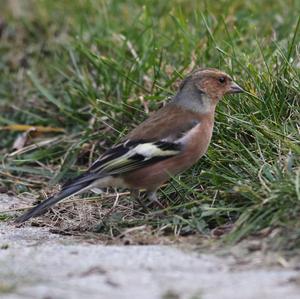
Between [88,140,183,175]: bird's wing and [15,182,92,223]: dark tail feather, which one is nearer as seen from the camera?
[15,182,92,223]: dark tail feather

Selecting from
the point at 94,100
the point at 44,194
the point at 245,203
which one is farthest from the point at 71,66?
the point at 245,203

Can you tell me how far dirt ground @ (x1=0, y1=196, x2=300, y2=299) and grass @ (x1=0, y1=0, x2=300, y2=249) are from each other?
0.32 m

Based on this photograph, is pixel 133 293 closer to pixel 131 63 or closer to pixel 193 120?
pixel 193 120

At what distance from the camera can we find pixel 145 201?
18.4ft

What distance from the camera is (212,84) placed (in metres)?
5.62

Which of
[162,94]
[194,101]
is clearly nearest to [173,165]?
[194,101]

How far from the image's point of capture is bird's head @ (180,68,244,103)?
5.59m

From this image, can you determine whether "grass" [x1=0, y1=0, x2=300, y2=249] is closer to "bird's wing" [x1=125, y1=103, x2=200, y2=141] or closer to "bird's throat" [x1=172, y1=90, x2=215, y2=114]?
"bird's throat" [x1=172, y1=90, x2=215, y2=114]

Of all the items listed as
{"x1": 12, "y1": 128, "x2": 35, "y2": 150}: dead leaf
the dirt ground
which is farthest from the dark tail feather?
{"x1": 12, "y1": 128, "x2": 35, "y2": 150}: dead leaf

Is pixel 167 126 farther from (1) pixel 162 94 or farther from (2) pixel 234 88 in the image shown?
(1) pixel 162 94

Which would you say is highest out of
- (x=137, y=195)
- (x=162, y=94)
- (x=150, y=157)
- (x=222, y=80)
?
(x=222, y=80)

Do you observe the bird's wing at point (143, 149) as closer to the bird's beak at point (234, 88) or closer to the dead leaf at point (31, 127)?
the bird's beak at point (234, 88)

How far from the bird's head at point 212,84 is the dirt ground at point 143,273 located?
1.54 m

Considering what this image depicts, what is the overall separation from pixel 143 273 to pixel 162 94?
2.91 m
